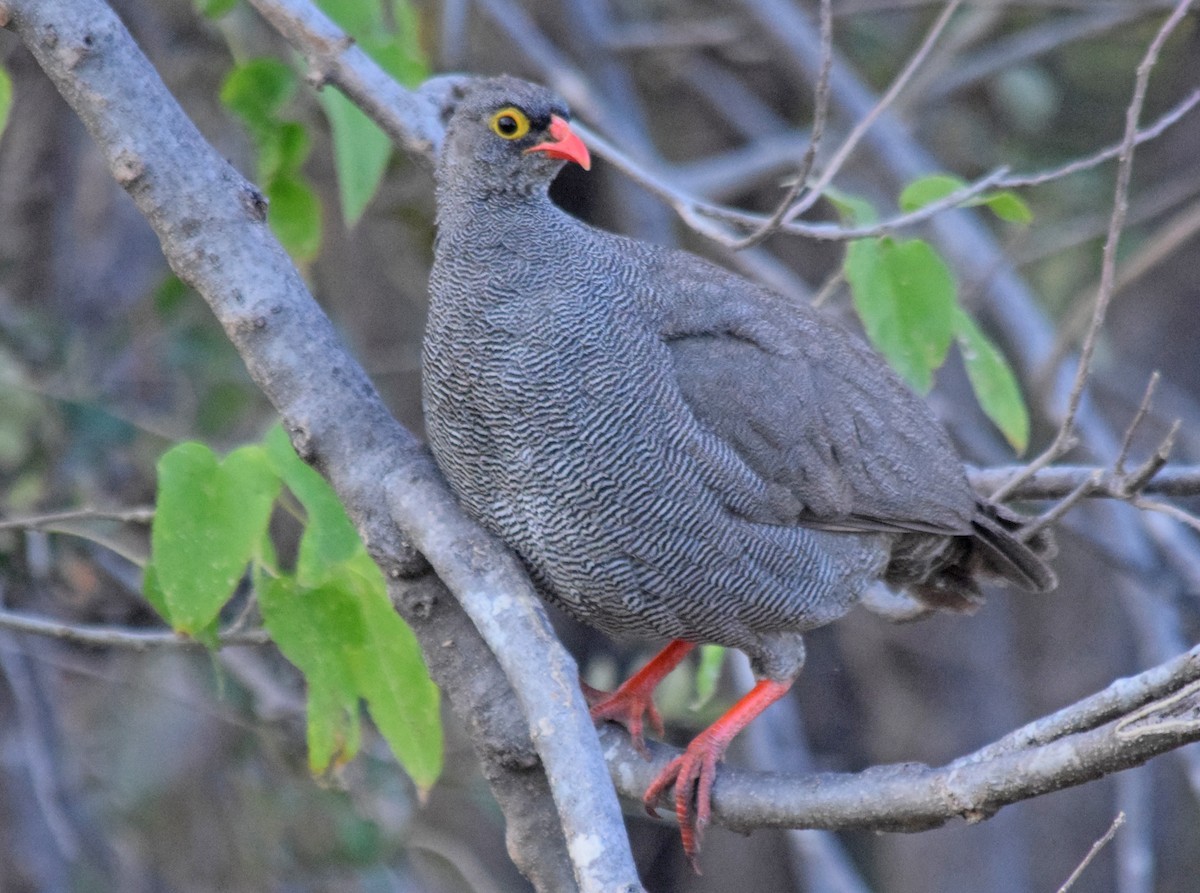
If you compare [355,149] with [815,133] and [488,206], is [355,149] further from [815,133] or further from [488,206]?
[815,133]

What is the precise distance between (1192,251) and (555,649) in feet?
26.5

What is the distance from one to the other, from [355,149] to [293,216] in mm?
769

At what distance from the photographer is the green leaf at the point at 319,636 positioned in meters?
3.22

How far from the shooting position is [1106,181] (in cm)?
885

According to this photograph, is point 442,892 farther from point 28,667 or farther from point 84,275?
point 84,275

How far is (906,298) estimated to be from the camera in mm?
3797

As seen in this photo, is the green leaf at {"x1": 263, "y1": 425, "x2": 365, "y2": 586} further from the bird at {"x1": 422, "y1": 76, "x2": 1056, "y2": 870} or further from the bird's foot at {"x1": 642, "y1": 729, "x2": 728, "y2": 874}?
the bird's foot at {"x1": 642, "y1": 729, "x2": 728, "y2": 874}

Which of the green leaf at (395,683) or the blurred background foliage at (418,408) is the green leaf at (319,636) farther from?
the blurred background foliage at (418,408)

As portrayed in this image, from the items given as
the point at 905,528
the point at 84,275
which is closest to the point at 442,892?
the point at 84,275

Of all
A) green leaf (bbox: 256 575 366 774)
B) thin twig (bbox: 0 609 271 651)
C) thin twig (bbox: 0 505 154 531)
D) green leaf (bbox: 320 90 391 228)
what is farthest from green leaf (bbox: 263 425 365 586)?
green leaf (bbox: 320 90 391 228)

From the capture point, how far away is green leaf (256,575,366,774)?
3.22 meters

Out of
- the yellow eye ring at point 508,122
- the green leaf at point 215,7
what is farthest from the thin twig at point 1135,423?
the green leaf at point 215,7

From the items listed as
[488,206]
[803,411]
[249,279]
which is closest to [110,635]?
[249,279]

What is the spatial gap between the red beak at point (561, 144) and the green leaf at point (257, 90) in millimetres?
1136
